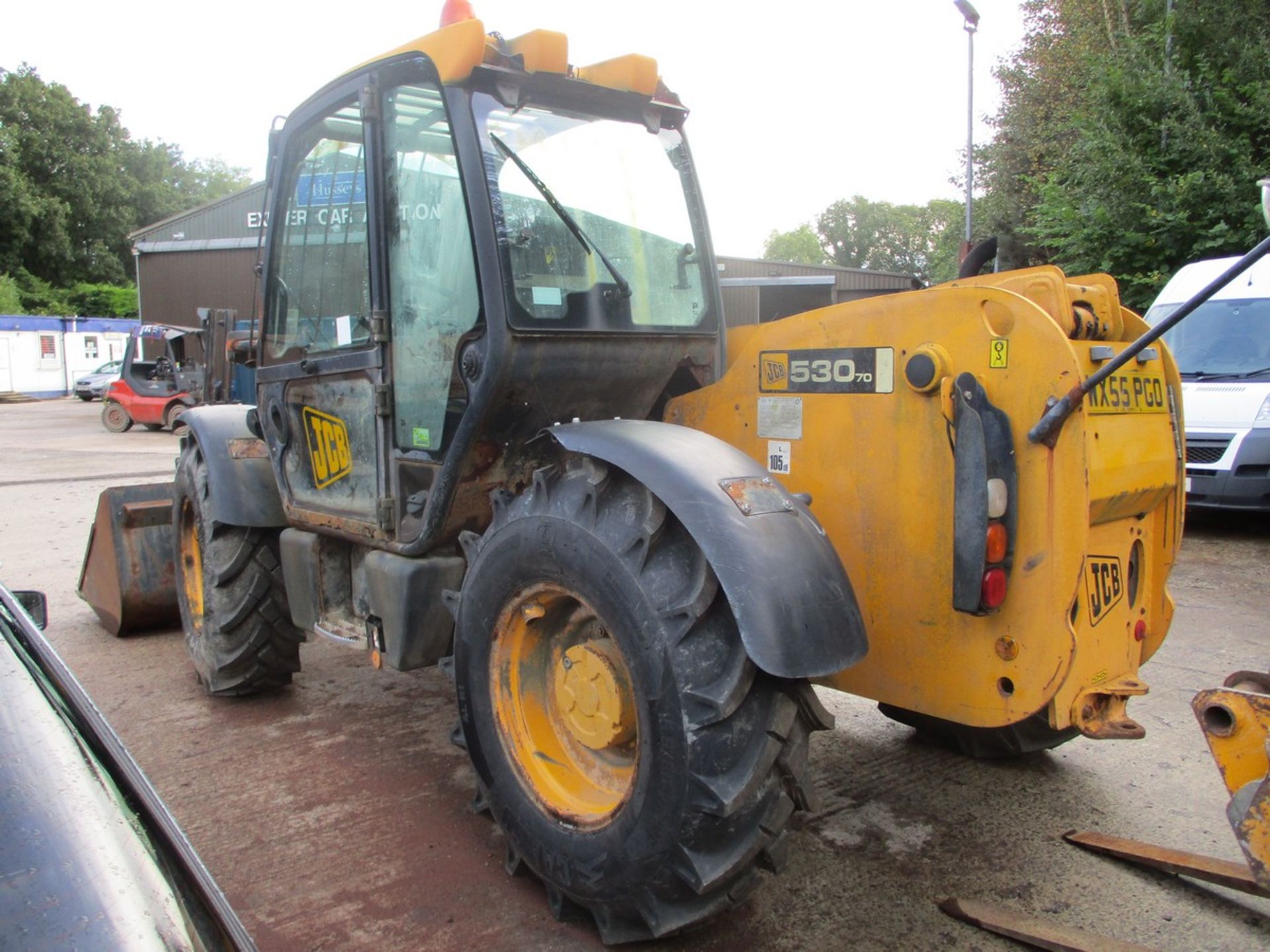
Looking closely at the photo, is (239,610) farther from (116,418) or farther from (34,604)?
(116,418)

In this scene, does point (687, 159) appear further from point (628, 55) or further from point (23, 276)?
point (23, 276)

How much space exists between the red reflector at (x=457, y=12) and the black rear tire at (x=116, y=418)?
67.3ft

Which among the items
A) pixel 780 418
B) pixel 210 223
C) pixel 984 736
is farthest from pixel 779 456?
pixel 210 223

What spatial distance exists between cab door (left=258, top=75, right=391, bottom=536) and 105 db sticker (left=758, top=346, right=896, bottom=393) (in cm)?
134

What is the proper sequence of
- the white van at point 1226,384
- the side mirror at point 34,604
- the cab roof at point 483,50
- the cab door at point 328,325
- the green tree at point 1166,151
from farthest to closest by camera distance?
the green tree at point 1166,151 < the white van at point 1226,384 < the cab door at point 328,325 < the cab roof at point 483,50 < the side mirror at point 34,604

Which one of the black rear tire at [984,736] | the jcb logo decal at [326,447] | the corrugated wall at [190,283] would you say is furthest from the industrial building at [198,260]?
the black rear tire at [984,736]

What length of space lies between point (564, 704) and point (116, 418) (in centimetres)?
2149

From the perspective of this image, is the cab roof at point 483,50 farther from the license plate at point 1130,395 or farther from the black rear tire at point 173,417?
the black rear tire at point 173,417

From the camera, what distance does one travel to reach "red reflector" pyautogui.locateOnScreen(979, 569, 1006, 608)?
263 cm

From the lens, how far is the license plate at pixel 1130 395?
2.73 metres

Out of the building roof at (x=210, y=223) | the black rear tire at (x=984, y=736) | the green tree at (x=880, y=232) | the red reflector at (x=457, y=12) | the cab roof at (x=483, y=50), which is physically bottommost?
the black rear tire at (x=984, y=736)

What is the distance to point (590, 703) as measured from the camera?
2.77 metres

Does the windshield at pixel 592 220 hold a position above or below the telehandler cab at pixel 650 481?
above

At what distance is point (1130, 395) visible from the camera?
9.52 feet
